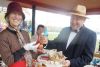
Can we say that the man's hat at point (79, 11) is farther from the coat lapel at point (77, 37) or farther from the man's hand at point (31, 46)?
the man's hand at point (31, 46)

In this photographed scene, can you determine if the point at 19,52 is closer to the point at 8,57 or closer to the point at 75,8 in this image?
the point at 8,57

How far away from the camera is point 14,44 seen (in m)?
0.65

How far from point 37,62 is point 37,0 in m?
0.30

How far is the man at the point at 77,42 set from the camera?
69 cm

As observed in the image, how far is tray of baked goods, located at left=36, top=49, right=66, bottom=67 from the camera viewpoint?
0.65 metres

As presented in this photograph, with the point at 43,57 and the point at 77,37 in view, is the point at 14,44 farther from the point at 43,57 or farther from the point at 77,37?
the point at 77,37

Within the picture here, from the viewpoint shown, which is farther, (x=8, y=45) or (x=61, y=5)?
(x=61, y=5)

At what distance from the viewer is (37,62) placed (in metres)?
0.67

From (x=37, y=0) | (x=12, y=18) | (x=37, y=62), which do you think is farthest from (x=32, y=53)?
(x=37, y=0)

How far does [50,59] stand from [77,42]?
0.42 feet

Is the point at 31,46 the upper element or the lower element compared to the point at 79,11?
lower

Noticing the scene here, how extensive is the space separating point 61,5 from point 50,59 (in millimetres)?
244

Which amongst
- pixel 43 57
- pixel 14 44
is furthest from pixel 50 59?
pixel 14 44

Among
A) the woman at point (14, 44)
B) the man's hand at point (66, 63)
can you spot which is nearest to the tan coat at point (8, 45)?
the woman at point (14, 44)
